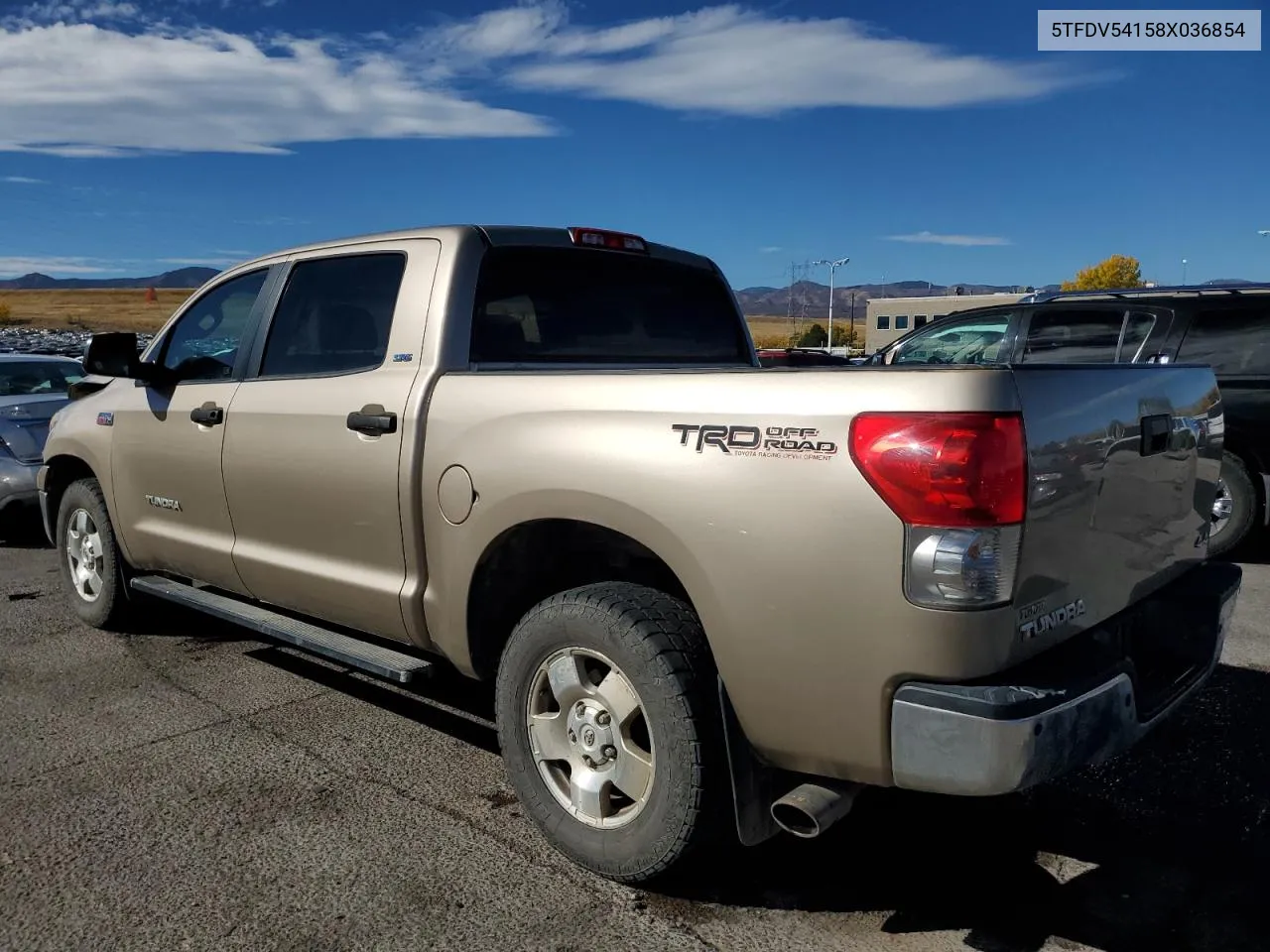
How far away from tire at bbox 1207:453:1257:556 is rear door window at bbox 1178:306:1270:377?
62cm

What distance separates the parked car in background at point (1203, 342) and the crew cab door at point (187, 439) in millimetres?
5217

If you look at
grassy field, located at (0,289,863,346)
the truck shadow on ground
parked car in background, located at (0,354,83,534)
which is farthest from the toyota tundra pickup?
grassy field, located at (0,289,863,346)

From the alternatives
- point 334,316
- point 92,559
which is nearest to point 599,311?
point 334,316

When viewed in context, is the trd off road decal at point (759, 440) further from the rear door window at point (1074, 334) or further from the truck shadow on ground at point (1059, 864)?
the rear door window at point (1074, 334)

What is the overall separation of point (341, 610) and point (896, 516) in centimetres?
230

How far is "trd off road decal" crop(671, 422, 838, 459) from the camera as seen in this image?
2.40 meters

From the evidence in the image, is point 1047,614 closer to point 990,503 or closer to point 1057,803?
point 990,503

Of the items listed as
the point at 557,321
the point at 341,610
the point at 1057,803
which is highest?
the point at 557,321

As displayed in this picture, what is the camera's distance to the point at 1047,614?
247 cm

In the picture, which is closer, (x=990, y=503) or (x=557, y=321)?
(x=990, y=503)

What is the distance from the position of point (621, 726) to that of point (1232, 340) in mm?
6075

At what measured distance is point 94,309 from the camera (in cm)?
9375

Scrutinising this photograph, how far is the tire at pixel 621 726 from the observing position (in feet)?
8.81

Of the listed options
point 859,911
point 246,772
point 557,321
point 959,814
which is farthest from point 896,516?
point 246,772
